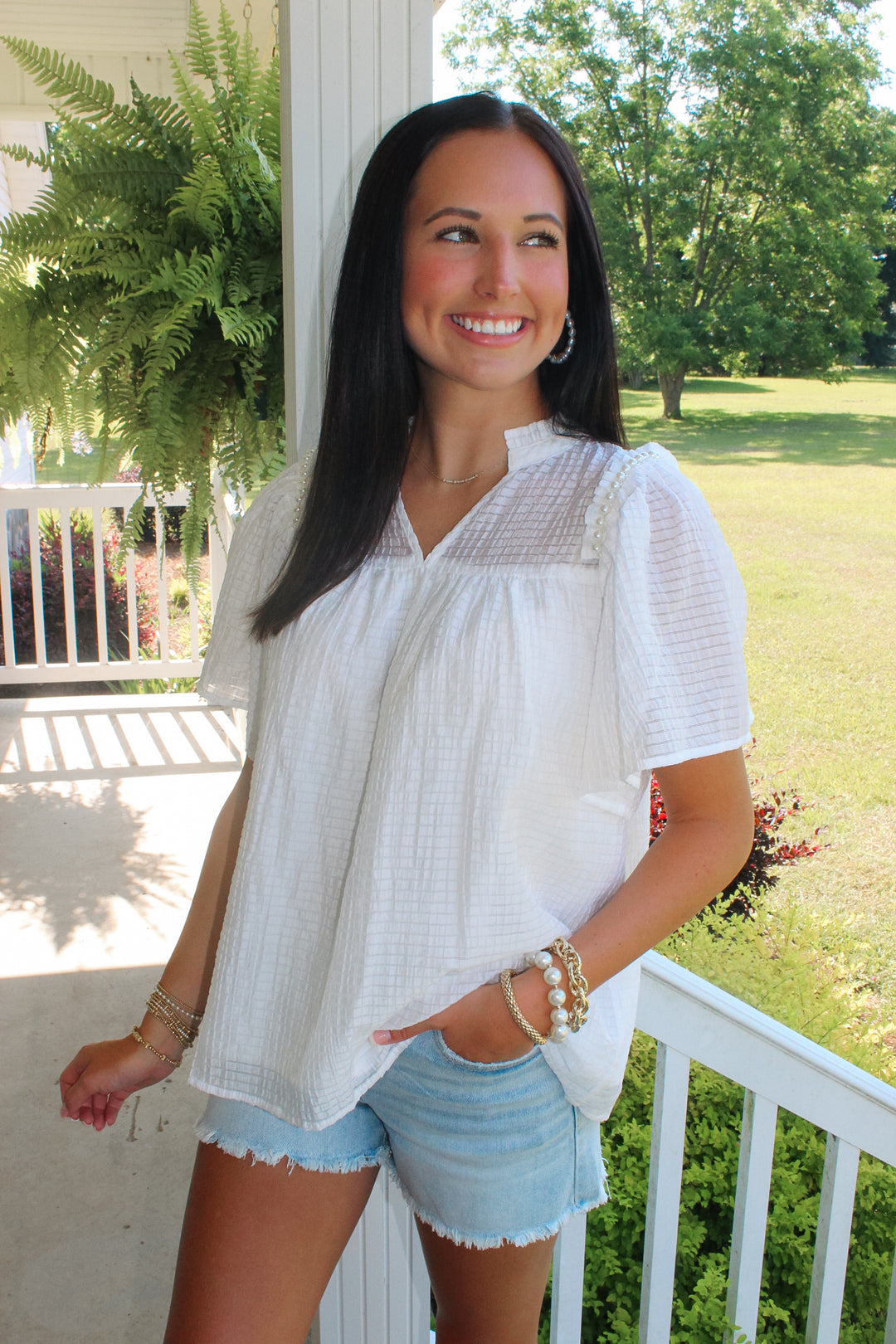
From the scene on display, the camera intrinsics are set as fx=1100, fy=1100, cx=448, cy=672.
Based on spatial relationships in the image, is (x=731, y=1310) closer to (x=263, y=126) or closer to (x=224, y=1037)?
(x=224, y=1037)

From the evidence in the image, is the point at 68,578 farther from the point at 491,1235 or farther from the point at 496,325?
the point at 491,1235

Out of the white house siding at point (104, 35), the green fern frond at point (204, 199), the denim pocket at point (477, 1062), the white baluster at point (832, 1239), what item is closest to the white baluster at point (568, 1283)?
the white baluster at point (832, 1239)

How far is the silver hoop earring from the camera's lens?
108 centimetres

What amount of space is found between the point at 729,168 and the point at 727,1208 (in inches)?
138

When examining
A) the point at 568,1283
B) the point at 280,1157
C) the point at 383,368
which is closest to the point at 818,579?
the point at 568,1283

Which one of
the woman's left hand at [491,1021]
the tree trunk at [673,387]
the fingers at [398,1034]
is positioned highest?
the tree trunk at [673,387]

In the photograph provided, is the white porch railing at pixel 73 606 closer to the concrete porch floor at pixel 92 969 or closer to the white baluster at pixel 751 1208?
the concrete porch floor at pixel 92 969

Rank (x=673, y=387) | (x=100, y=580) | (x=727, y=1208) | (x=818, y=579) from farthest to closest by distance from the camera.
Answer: (x=100, y=580), (x=818, y=579), (x=673, y=387), (x=727, y=1208)

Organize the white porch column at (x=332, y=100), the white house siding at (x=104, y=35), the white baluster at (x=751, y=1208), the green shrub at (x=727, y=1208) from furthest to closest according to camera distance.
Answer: the white house siding at (x=104, y=35) → the green shrub at (x=727, y=1208) → the white baluster at (x=751, y=1208) → the white porch column at (x=332, y=100)

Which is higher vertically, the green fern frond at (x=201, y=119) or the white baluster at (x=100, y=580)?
the green fern frond at (x=201, y=119)

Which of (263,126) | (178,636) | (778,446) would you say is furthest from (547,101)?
(263,126)

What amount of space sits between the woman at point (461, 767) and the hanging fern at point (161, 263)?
0.76 feet

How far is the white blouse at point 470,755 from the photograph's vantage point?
2.97 feet

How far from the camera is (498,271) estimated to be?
991mm
